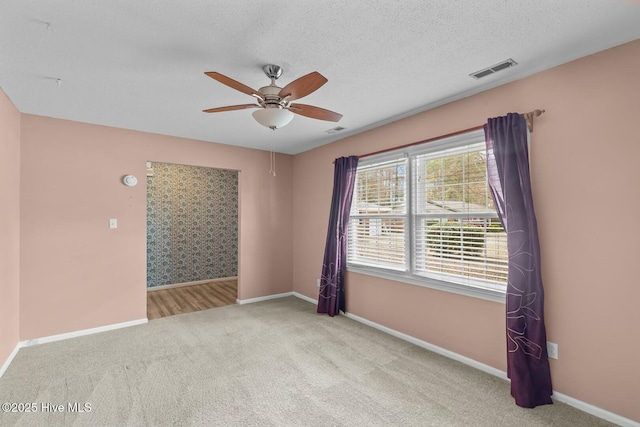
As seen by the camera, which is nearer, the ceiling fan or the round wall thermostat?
the ceiling fan

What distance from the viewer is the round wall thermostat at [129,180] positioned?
3788 mm

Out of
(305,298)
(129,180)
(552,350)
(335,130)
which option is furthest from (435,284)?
(129,180)

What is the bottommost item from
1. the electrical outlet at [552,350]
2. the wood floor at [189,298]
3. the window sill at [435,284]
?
the wood floor at [189,298]

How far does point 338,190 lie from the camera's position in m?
4.16

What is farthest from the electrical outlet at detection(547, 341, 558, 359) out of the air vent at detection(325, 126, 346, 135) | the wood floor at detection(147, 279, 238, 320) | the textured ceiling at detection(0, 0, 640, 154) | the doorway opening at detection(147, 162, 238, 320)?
the doorway opening at detection(147, 162, 238, 320)

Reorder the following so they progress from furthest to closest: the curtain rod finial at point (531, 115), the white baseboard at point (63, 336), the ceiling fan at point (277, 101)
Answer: the white baseboard at point (63, 336)
the curtain rod finial at point (531, 115)
the ceiling fan at point (277, 101)

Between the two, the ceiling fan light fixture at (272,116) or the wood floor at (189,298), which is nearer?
the ceiling fan light fixture at (272,116)

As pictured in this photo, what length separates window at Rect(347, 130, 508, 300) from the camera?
107 inches

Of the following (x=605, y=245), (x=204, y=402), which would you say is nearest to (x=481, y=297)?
(x=605, y=245)

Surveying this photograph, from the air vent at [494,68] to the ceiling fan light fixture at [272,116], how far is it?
155 cm

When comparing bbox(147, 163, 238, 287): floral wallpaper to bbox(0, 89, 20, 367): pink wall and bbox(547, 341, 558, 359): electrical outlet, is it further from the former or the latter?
bbox(547, 341, 558, 359): electrical outlet

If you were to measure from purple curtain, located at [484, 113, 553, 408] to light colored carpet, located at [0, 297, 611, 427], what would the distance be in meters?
0.18

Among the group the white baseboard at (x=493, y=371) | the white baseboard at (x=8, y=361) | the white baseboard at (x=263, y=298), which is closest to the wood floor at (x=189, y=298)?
the white baseboard at (x=263, y=298)

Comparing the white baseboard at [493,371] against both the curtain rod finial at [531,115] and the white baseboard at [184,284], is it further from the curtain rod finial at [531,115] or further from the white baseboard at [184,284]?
the white baseboard at [184,284]
